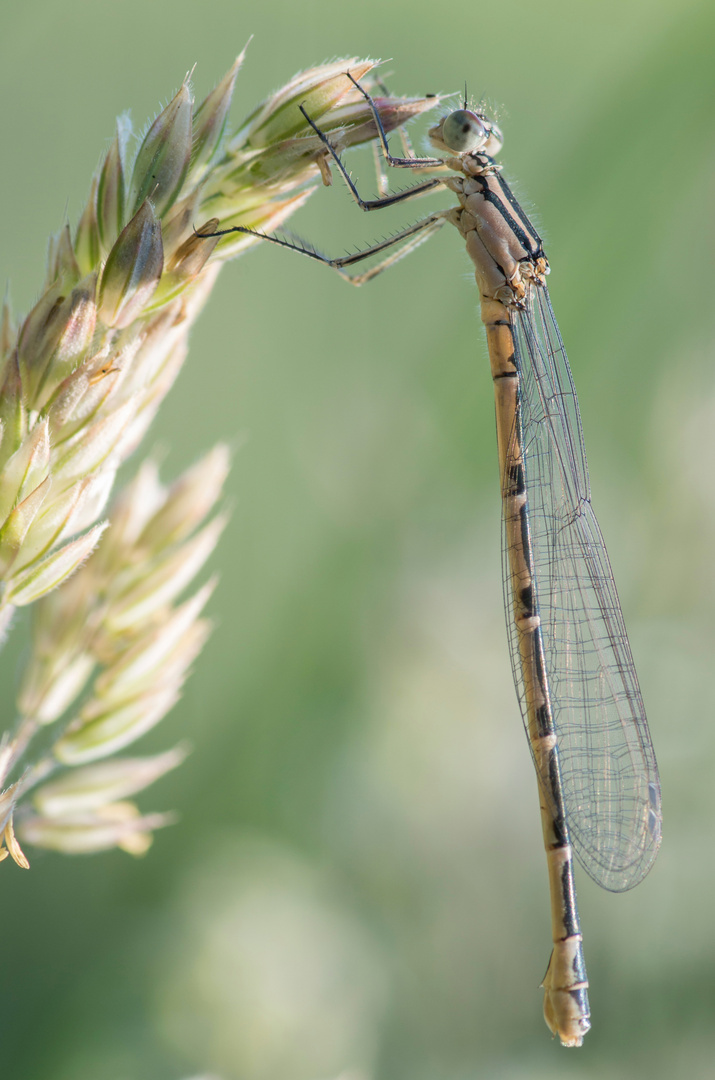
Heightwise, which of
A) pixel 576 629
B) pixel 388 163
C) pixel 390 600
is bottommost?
pixel 576 629

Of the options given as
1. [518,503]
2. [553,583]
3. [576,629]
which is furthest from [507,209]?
[576,629]

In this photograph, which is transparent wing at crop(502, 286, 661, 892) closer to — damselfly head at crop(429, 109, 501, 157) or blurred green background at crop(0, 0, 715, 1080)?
blurred green background at crop(0, 0, 715, 1080)

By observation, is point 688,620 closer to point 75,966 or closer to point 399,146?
point 399,146

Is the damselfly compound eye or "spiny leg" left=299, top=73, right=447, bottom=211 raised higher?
the damselfly compound eye

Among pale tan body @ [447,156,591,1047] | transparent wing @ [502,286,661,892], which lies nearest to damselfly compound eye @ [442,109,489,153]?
pale tan body @ [447,156,591,1047]

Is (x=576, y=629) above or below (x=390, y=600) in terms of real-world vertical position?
below

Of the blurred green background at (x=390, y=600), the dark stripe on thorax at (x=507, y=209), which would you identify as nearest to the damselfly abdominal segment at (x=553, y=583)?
the dark stripe on thorax at (x=507, y=209)

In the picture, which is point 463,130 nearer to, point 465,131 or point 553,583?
point 465,131
